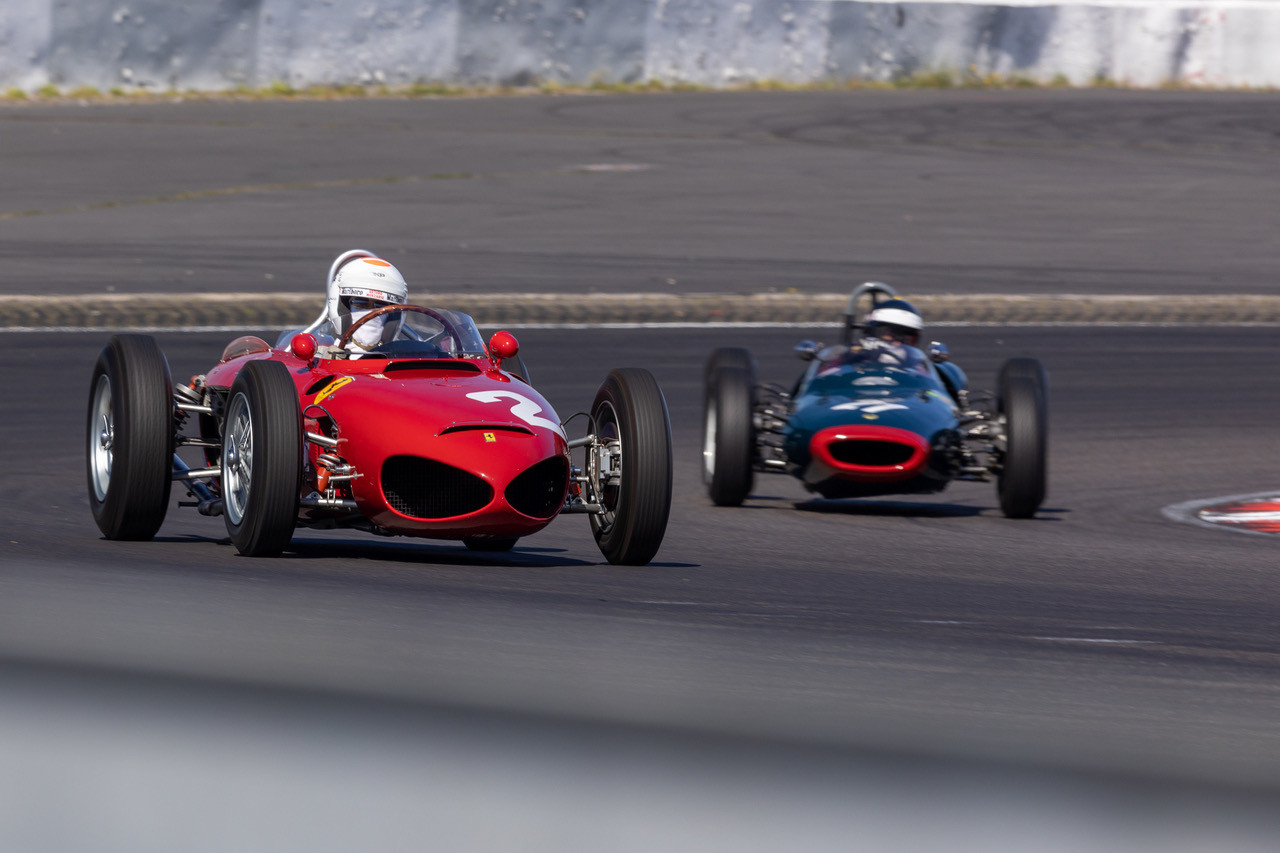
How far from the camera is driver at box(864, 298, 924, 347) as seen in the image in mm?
10367

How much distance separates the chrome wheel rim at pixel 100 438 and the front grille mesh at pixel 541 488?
5.86 ft

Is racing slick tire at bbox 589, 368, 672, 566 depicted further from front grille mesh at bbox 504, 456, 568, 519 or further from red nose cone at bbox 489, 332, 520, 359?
red nose cone at bbox 489, 332, 520, 359

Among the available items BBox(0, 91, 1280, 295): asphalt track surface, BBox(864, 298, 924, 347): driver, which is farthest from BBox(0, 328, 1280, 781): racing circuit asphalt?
BBox(0, 91, 1280, 295): asphalt track surface

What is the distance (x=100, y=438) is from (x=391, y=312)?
1205 mm

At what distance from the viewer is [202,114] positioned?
26516 millimetres

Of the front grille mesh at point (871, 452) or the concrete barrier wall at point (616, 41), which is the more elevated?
the concrete barrier wall at point (616, 41)

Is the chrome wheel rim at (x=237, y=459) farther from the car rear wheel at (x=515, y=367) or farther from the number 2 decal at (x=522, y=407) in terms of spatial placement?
the car rear wheel at (x=515, y=367)

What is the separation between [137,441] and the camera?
268 inches

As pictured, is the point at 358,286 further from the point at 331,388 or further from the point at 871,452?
the point at 871,452

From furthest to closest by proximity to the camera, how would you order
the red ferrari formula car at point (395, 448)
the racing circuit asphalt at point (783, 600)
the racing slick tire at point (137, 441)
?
the racing slick tire at point (137, 441)
the red ferrari formula car at point (395, 448)
the racing circuit asphalt at point (783, 600)

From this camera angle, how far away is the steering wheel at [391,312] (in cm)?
726

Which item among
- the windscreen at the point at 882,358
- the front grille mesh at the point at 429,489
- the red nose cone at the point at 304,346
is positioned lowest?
the front grille mesh at the point at 429,489

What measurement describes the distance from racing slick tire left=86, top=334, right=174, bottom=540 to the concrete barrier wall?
65.0 feet

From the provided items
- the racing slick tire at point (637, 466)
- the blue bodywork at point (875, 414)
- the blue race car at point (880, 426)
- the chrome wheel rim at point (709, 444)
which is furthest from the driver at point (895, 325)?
the racing slick tire at point (637, 466)
